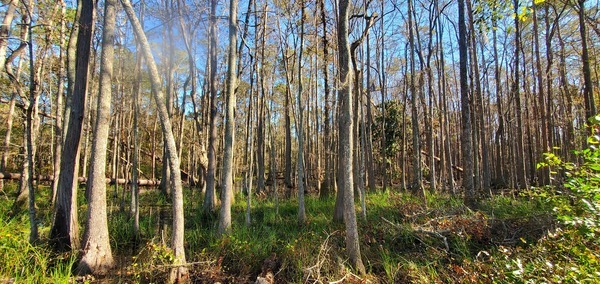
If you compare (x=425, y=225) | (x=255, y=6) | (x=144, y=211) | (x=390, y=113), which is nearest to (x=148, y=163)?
(x=144, y=211)

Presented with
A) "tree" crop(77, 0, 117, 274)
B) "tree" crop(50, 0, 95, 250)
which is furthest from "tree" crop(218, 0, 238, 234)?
"tree" crop(50, 0, 95, 250)

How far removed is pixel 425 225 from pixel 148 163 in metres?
19.9

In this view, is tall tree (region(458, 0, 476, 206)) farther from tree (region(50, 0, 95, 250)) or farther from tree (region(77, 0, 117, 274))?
tree (region(50, 0, 95, 250))

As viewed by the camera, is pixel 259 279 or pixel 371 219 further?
pixel 371 219

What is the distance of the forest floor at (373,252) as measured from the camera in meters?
3.69

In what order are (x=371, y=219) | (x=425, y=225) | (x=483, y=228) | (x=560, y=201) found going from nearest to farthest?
(x=560, y=201) < (x=483, y=228) < (x=425, y=225) < (x=371, y=219)

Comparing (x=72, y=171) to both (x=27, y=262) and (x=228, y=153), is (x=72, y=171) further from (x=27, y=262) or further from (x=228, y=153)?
(x=228, y=153)

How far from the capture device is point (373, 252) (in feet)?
18.5

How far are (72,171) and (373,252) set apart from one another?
18.5 feet

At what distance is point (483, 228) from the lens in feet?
18.4

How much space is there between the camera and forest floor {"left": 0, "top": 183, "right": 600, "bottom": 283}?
369cm

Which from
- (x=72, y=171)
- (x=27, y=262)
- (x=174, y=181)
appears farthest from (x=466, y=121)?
(x=27, y=262)

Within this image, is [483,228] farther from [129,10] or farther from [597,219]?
[129,10]

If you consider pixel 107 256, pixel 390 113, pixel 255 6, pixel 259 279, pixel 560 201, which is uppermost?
pixel 255 6
